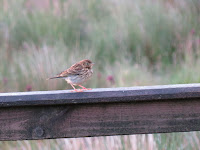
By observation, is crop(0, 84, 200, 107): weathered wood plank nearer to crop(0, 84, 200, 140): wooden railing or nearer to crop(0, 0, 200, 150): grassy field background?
crop(0, 84, 200, 140): wooden railing

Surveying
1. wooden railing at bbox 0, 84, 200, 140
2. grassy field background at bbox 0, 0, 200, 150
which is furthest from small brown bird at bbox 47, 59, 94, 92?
wooden railing at bbox 0, 84, 200, 140

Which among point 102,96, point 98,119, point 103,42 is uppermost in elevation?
point 102,96


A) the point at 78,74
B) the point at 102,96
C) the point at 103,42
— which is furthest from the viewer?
the point at 103,42

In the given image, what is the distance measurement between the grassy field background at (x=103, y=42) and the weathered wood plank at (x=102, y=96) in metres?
3.17

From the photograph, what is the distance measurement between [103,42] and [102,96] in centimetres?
781

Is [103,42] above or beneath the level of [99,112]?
beneath

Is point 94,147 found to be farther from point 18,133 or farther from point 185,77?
point 185,77

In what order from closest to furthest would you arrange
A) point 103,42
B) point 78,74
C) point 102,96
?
point 102,96 → point 78,74 → point 103,42

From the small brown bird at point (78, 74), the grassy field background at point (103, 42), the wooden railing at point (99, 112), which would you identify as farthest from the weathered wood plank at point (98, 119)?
the grassy field background at point (103, 42)

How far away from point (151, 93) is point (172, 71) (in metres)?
6.23

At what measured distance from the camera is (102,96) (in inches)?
101

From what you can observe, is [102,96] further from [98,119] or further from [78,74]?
[78,74]

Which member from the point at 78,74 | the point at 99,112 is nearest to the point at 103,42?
the point at 78,74

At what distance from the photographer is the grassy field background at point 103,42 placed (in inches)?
312
